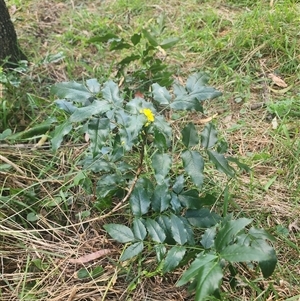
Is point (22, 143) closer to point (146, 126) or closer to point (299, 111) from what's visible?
point (146, 126)

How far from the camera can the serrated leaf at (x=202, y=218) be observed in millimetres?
1466

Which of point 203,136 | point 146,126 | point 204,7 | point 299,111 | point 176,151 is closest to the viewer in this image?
point 146,126

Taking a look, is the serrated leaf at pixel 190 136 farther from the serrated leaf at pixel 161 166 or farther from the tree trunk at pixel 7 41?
the tree trunk at pixel 7 41

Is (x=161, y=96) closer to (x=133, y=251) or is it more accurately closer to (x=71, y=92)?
(x=71, y=92)

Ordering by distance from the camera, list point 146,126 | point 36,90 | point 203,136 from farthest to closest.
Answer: point 36,90, point 203,136, point 146,126

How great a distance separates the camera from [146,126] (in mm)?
1291

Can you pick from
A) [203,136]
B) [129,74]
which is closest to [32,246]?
[203,136]

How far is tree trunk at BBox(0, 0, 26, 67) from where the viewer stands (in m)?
2.36

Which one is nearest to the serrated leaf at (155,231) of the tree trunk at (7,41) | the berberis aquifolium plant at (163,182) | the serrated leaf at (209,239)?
the berberis aquifolium plant at (163,182)

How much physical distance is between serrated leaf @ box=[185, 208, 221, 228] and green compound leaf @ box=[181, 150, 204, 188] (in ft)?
0.67

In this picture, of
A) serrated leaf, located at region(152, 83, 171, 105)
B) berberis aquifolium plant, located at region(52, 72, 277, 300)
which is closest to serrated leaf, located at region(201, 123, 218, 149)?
berberis aquifolium plant, located at region(52, 72, 277, 300)

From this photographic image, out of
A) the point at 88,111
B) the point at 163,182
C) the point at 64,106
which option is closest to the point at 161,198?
the point at 163,182

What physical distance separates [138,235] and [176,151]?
67 centimetres

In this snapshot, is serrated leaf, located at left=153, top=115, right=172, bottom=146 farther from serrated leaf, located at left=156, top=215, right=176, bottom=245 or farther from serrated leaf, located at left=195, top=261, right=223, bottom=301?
serrated leaf, located at left=195, top=261, right=223, bottom=301
